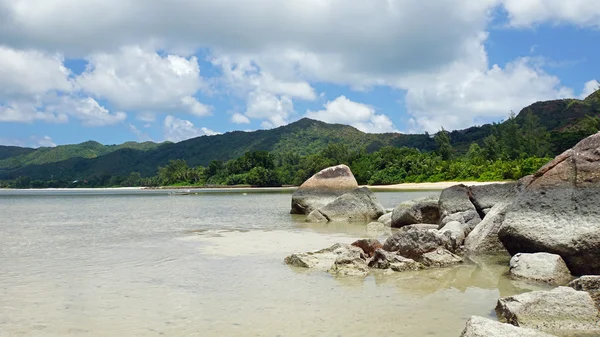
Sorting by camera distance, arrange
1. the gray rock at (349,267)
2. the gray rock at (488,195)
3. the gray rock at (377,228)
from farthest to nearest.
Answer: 1. the gray rock at (377,228)
2. the gray rock at (488,195)
3. the gray rock at (349,267)

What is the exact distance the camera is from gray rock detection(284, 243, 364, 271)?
10977 millimetres

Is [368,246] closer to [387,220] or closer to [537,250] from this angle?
[537,250]

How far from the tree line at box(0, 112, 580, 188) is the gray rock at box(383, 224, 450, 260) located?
52.9m

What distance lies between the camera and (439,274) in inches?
403

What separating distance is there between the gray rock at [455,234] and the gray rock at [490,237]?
0.95ft

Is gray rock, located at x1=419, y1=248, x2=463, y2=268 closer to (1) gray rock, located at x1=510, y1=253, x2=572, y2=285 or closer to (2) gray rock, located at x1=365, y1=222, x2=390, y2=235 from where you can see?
(1) gray rock, located at x1=510, y1=253, x2=572, y2=285

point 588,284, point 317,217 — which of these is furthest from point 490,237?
point 317,217

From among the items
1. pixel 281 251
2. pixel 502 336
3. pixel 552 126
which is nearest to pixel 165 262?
pixel 281 251

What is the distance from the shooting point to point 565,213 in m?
9.83

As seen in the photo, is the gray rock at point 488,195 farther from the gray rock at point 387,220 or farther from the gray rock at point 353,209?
the gray rock at point 353,209

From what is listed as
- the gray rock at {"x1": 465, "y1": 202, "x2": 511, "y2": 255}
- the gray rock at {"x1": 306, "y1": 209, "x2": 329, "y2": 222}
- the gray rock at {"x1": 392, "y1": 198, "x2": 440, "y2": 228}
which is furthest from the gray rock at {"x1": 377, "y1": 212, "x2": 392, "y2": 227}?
the gray rock at {"x1": 465, "y1": 202, "x2": 511, "y2": 255}

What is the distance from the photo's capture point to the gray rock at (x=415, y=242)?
38.0 feet

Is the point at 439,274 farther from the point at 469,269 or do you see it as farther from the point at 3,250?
the point at 3,250

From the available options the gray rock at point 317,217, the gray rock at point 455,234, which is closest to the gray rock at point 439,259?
the gray rock at point 455,234
